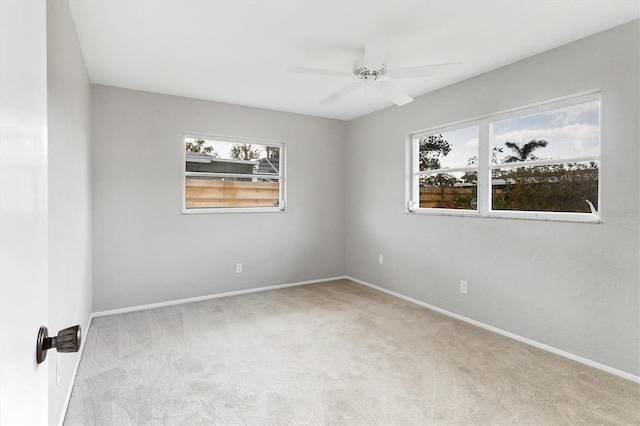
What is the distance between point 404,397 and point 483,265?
1.75 metres

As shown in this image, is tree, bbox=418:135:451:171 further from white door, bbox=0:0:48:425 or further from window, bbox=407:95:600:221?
white door, bbox=0:0:48:425

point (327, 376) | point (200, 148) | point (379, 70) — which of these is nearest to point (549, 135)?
point (379, 70)

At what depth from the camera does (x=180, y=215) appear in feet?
13.8

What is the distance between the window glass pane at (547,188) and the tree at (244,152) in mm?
2976

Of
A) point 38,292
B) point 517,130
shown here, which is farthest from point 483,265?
point 38,292

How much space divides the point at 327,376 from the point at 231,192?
2.84 m

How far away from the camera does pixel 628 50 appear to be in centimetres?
246

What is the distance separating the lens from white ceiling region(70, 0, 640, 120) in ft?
7.60

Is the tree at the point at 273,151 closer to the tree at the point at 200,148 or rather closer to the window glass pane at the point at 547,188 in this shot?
the tree at the point at 200,148

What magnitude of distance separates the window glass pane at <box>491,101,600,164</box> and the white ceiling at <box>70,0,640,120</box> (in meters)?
0.55

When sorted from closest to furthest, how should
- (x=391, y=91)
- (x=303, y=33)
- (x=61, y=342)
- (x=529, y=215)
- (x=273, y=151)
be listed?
(x=61, y=342) < (x=303, y=33) < (x=391, y=91) < (x=529, y=215) < (x=273, y=151)

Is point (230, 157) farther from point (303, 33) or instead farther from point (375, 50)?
point (375, 50)

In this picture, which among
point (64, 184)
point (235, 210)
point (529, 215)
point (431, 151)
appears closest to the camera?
point (64, 184)

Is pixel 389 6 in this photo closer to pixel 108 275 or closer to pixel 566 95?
pixel 566 95
